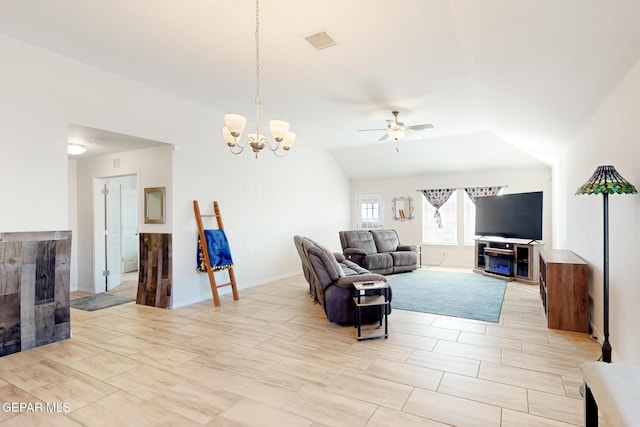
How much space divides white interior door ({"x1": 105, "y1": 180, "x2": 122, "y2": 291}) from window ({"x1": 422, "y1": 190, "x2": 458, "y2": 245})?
706cm

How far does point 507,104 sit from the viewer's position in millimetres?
4258

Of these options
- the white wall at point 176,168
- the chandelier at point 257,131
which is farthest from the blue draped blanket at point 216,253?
the chandelier at point 257,131

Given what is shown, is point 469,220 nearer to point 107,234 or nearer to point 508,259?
point 508,259

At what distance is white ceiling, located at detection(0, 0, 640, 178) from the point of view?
7.73 feet

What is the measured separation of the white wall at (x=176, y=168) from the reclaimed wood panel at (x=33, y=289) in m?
0.15

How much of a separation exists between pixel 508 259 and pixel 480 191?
203cm

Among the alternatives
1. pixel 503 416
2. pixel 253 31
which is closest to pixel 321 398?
pixel 503 416

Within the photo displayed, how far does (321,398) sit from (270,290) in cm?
354

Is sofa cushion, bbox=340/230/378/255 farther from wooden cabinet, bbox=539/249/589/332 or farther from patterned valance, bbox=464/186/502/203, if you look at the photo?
wooden cabinet, bbox=539/249/589/332

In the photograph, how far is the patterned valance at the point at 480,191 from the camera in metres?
7.98

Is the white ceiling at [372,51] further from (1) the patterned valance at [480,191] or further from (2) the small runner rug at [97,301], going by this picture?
(2) the small runner rug at [97,301]

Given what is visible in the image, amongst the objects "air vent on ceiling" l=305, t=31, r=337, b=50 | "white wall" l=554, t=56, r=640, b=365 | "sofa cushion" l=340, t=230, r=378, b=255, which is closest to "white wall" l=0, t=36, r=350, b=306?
"sofa cushion" l=340, t=230, r=378, b=255

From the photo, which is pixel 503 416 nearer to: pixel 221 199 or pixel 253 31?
pixel 253 31

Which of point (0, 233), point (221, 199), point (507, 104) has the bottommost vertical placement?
point (0, 233)
